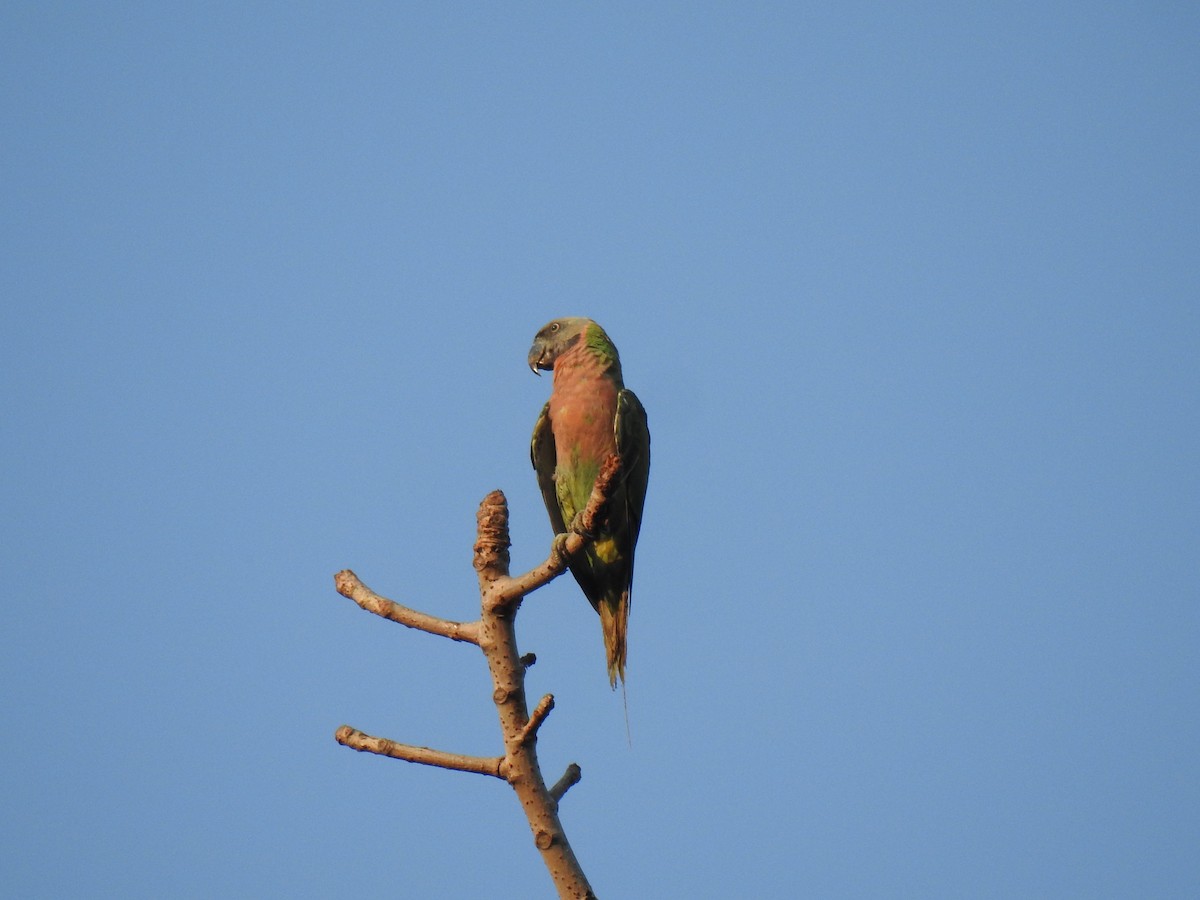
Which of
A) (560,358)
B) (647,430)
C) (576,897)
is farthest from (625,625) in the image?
(576,897)

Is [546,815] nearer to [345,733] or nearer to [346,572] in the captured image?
[345,733]

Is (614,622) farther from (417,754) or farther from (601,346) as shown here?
(417,754)

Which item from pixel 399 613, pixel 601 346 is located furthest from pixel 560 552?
pixel 601 346

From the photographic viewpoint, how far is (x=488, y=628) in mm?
4637

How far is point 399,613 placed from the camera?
484 centimetres

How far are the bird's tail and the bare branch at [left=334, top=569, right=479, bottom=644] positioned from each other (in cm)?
228

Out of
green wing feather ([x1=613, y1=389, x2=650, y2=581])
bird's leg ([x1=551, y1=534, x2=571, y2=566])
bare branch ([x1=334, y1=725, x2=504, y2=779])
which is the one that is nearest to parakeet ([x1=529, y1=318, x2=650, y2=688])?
green wing feather ([x1=613, y1=389, x2=650, y2=581])

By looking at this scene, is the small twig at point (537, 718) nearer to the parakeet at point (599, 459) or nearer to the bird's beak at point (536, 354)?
the parakeet at point (599, 459)

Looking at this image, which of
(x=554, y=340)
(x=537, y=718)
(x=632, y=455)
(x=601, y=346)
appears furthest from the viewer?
(x=554, y=340)

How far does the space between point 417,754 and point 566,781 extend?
690mm

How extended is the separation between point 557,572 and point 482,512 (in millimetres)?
476

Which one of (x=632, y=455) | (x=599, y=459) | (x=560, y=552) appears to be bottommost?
(x=560, y=552)

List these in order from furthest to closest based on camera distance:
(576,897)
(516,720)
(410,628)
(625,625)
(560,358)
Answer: (560,358)
(625,625)
(410,628)
(516,720)
(576,897)

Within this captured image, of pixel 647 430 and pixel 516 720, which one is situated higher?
pixel 647 430
